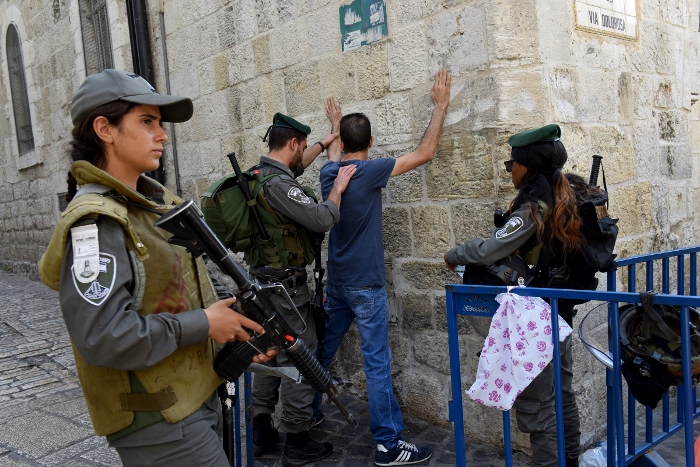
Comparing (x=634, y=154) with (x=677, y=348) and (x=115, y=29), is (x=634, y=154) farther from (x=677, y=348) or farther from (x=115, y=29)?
(x=115, y=29)

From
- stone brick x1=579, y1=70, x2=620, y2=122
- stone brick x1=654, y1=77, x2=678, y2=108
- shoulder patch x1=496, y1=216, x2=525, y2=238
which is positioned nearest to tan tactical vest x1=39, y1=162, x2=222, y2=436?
shoulder patch x1=496, y1=216, x2=525, y2=238

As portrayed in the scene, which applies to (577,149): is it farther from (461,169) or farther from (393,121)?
(393,121)

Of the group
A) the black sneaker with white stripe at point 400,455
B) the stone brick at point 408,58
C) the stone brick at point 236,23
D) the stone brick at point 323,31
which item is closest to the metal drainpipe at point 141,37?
the stone brick at point 236,23

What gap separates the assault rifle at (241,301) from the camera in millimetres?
1733

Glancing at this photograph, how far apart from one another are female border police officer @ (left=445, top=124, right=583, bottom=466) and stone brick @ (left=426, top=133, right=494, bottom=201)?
526mm

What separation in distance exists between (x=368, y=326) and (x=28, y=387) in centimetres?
311

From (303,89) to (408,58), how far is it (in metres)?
1.10

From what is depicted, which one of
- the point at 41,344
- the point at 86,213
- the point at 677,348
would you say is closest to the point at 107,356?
the point at 86,213

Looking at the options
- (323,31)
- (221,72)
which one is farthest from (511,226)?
(221,72)

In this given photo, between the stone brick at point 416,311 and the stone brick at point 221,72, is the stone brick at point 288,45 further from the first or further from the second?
the stone brick at point 416,311

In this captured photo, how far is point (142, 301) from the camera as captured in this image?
1.76 metres

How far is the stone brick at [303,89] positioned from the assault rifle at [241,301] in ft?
8.79

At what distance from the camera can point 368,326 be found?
3371 mm

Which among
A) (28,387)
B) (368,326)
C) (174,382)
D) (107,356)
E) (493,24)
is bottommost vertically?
(28,387)
